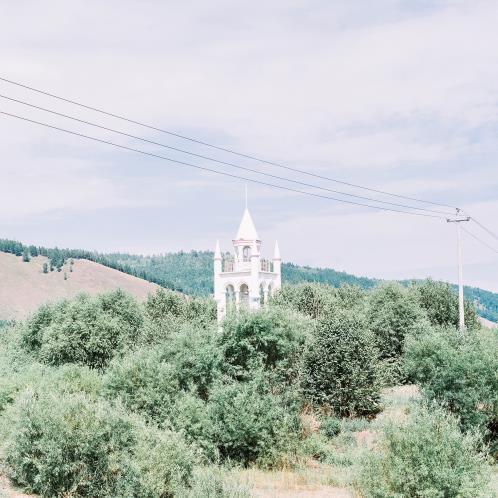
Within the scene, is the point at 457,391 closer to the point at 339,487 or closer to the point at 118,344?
the point at 339,487

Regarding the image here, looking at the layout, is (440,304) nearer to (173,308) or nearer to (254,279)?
(254,279)

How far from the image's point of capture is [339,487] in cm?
3033

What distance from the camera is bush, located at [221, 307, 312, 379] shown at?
131 feet

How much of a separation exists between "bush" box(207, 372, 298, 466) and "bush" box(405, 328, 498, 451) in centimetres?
862

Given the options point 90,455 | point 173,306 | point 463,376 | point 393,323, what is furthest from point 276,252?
point 90,455

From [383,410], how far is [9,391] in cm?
2519

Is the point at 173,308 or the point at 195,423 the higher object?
the point at 173,308

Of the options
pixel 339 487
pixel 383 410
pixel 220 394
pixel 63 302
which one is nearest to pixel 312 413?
pixel 383 410

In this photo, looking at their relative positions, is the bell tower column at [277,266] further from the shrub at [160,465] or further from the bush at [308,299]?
the shrub at [160,465]

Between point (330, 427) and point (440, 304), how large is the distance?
34.1 metres

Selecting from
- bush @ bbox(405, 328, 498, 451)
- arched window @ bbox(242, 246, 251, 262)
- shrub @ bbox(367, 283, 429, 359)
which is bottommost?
bush @ bbox(405, 328, 498, 451)

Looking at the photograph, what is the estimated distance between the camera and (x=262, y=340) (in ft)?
130

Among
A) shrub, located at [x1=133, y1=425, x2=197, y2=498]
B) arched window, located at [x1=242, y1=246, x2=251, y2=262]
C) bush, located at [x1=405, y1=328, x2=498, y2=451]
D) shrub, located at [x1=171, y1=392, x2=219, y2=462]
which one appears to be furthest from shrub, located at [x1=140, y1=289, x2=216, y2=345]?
shrub, located at [x1=133, y1=425, x2=197, y2=498]

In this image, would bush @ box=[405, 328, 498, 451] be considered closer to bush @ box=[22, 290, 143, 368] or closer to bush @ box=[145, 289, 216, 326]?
bush @ box=[22, 290, 143, 368]
